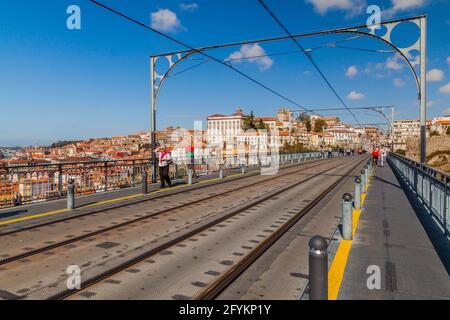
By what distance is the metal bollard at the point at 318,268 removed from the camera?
9.93ft

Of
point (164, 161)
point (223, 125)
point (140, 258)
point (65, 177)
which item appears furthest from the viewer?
point (223, 125)

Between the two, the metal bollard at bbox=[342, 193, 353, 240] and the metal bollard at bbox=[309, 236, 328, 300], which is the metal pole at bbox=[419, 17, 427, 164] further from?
the metal bollard at bbox=[309, 236, 328, 300]

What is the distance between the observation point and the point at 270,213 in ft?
29.3

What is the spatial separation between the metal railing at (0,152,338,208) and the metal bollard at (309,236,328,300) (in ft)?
34.5

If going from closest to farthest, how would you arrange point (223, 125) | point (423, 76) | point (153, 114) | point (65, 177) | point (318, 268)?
1. point (318, 268)
2. point (423, 76)
3. point (65, 177)
4. point (153, 114)
5. point (223, 125)

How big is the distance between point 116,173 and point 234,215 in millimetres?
8133

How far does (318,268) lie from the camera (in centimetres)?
305

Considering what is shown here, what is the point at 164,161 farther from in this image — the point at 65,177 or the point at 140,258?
the point at 140,258

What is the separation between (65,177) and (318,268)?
455 inches

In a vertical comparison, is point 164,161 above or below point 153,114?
below

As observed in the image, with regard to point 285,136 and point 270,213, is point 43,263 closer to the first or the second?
point 270,213

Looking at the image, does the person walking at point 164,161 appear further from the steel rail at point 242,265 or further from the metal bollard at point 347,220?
the metal bollard at point 347,220

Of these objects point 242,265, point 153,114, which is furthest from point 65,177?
point 242,265
